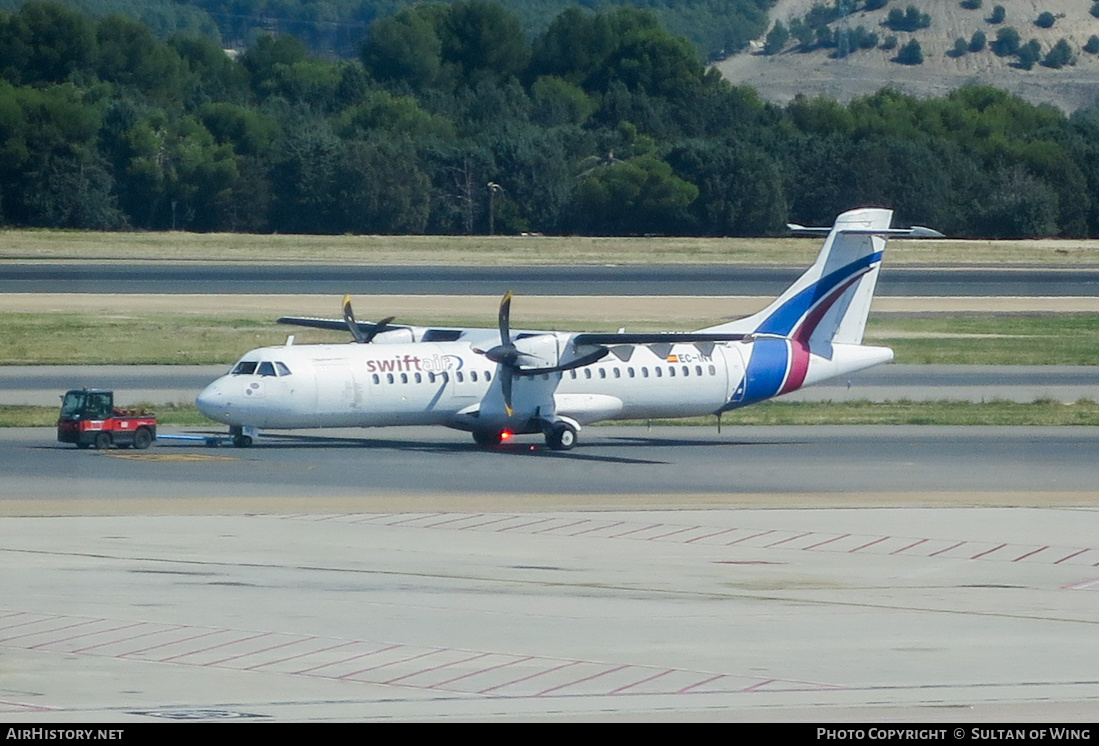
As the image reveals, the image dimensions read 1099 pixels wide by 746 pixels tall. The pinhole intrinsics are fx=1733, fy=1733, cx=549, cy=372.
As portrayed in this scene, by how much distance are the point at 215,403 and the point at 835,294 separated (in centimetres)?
1550

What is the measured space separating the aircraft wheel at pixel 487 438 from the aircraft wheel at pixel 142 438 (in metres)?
7.30

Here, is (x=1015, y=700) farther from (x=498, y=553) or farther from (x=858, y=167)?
(x=858, y=167)

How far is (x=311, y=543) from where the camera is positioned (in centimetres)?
2525

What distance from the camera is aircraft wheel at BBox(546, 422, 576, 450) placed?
128 ft

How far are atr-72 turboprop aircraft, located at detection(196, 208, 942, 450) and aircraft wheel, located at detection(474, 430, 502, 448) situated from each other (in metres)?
0.03

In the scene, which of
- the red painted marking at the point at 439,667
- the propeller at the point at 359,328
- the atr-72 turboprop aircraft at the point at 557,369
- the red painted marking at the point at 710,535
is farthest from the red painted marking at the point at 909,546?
the propeller at the point at 359,328

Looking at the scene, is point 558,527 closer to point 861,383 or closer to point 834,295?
point 834,295

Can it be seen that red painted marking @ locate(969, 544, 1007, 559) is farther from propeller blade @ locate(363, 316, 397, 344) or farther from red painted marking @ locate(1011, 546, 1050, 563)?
propeller blade @ locate(363, 316, 397, 344)

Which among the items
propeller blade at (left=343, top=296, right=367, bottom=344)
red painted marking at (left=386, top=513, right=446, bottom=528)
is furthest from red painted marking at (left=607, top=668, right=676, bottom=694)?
propeller blade at (left=343, top=296, right=367, bottom=344)

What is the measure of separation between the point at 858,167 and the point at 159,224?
5118 cm

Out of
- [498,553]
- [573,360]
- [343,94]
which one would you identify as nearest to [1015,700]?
[498,553]

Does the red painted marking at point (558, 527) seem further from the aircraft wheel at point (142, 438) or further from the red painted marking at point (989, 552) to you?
the aircraft wheel at point (142, 438)

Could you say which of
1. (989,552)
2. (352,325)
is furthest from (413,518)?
(352,325)

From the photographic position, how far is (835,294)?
4278 centimetres
